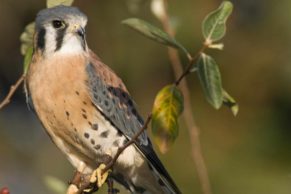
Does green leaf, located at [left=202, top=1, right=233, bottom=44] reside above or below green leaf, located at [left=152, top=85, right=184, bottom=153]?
above

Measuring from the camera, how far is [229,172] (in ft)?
27.1

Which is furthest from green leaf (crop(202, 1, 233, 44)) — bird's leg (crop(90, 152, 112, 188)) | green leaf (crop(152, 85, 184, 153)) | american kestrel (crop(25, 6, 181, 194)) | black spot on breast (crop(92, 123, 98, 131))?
black spot on breast (crop(92, 123, 98, 131))

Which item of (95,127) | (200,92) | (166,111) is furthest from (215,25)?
(200,92)

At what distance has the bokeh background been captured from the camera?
830 cm

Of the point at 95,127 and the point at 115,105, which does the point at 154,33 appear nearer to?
the point at 95,127

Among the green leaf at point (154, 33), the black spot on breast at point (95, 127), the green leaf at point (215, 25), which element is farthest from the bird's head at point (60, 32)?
the green leaf at point (215, 25)

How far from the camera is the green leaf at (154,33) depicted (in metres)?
4.89

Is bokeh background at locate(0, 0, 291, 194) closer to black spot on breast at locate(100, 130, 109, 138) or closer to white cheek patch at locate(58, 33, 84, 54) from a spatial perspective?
white cheek patch at locate(58, 33, 84, 54)

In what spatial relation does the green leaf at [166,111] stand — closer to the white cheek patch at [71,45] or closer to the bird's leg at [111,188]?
the bird's leg at [111,188]

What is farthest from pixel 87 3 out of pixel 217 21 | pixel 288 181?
pixel 217 21

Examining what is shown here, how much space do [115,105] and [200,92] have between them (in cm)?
235

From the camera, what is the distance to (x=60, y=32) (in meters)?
6.74

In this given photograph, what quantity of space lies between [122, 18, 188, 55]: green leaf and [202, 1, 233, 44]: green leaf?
128 mm

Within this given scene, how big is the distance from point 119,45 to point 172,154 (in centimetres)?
161
